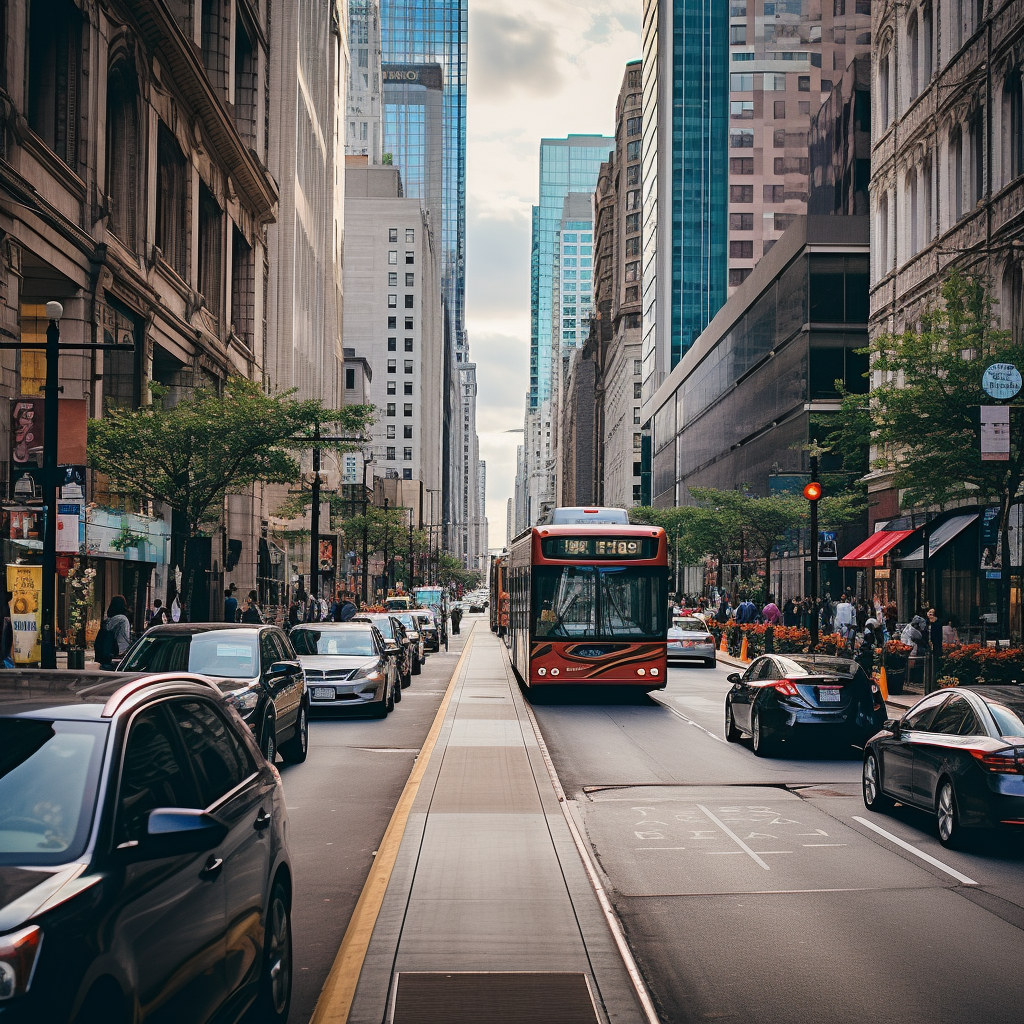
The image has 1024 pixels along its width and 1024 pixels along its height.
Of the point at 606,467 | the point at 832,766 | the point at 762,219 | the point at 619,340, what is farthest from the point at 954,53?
the point at 606,467

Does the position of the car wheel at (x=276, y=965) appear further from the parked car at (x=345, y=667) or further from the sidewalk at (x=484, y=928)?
the parked car at (x=345, y=667)

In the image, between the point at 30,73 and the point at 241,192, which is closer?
the point at 30,73

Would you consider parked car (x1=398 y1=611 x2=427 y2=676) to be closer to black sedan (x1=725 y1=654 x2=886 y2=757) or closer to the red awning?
the red awning

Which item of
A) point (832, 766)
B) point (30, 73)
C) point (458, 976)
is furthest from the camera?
point (30, 73)

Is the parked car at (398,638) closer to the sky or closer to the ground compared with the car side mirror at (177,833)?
closer to the ground

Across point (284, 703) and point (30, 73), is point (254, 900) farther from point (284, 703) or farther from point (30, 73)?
point (30, 73)

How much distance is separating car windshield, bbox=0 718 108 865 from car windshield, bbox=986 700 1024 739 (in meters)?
8.14

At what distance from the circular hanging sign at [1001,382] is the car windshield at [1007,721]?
42.9 feet

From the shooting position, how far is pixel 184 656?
49.4 feet

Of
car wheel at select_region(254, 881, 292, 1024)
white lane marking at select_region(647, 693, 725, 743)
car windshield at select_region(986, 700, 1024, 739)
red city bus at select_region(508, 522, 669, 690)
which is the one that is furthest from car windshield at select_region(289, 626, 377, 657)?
car wheel at select_region(254, 881, 292, 1024)

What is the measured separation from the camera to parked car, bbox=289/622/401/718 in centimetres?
2156

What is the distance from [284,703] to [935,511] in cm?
3363

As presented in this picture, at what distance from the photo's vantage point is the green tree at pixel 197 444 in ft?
104

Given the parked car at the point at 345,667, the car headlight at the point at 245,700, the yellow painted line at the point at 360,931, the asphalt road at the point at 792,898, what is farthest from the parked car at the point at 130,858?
the parked car at the point at 345,667
